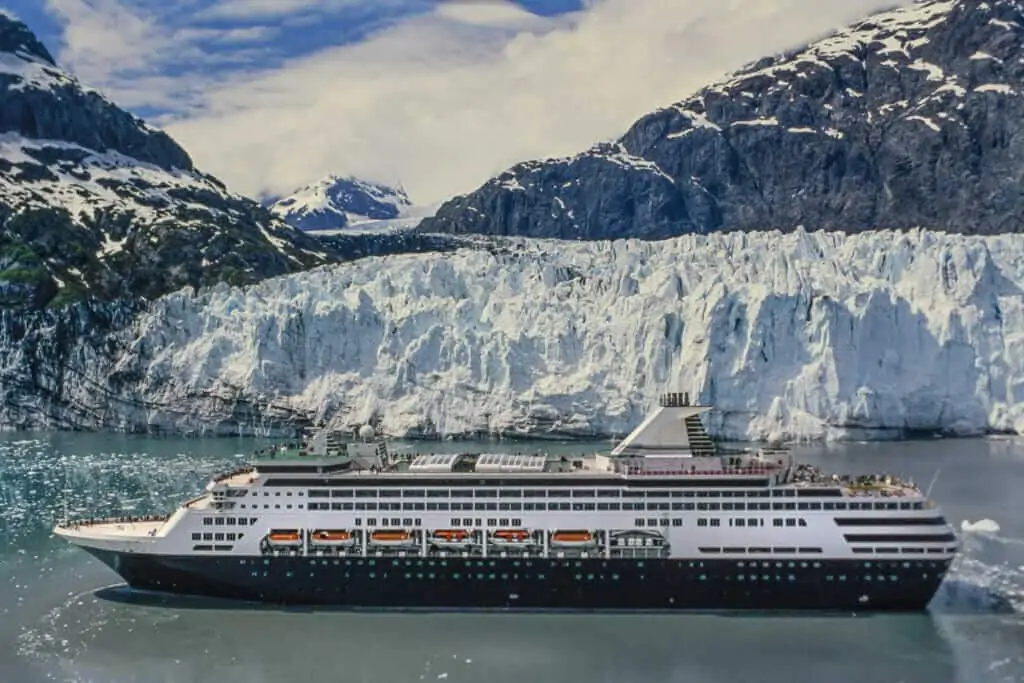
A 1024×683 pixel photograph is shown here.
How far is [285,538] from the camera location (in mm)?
28703

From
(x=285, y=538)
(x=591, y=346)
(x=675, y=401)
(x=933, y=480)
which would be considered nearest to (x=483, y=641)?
(x=285, y=538)

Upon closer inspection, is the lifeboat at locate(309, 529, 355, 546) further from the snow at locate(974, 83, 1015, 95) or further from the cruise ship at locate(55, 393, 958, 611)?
the snow at locate(974, 83, 1015, 95)

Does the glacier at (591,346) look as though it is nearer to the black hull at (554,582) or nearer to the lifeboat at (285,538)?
the black hull at (554,582)

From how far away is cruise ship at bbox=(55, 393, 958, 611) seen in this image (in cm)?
2736

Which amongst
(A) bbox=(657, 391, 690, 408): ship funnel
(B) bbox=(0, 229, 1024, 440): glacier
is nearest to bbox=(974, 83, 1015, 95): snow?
(B) bbox=(0, 229, 1024, 440): glacier

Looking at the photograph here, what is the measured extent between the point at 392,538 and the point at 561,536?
417 centimetres

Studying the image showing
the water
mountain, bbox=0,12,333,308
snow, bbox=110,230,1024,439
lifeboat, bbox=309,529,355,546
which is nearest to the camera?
the water

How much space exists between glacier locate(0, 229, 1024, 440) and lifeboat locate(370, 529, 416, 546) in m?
32.5

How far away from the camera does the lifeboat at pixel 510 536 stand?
28.1 meters

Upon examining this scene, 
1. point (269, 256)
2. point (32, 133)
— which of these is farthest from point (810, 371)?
point (32, 133)

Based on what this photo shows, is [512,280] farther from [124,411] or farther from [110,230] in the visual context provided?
[110,230]

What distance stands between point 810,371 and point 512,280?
65.8 ft

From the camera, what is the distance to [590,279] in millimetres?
70125

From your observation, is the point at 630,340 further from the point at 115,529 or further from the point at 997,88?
the point at 997,88
